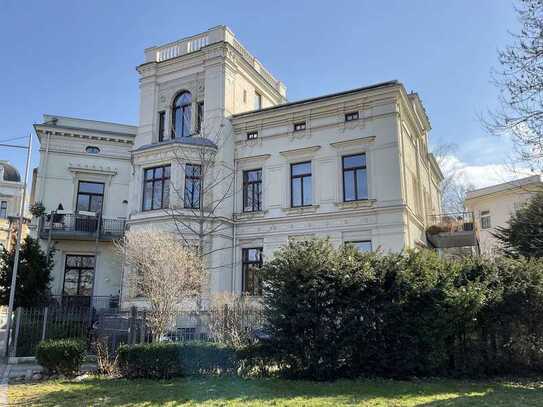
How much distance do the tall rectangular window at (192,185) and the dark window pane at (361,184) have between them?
23.8 feet

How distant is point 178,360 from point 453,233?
16525 millimetres

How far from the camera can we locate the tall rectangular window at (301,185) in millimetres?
21141

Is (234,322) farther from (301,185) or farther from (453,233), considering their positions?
(453,233)

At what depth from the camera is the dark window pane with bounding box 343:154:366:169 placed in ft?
66.3

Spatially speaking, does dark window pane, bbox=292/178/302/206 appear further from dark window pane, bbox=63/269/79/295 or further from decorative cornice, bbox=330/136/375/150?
dark window pane, bbox=63/269/79/295

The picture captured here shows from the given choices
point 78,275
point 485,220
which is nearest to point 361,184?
point 78,275

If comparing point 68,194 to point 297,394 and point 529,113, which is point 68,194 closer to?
point 297,394

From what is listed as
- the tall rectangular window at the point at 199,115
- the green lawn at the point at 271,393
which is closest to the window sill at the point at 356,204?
the tall rectangular window at the point at 199,115

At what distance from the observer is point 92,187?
2627 centimetres

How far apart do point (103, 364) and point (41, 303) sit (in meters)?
8.89

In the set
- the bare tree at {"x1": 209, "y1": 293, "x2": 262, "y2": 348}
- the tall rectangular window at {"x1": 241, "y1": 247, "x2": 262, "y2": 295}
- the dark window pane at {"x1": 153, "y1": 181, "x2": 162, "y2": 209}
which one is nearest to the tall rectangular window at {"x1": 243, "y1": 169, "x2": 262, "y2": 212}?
the tall rectangular window at {"x1": 241, "y1": 247, "x2": 262, "y2": 295}

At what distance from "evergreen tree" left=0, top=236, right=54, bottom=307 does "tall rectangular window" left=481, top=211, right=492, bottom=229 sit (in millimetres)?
31374

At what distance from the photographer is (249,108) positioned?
24.6m

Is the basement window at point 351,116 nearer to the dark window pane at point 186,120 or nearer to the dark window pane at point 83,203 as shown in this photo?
the dark window pane at point 186,120
